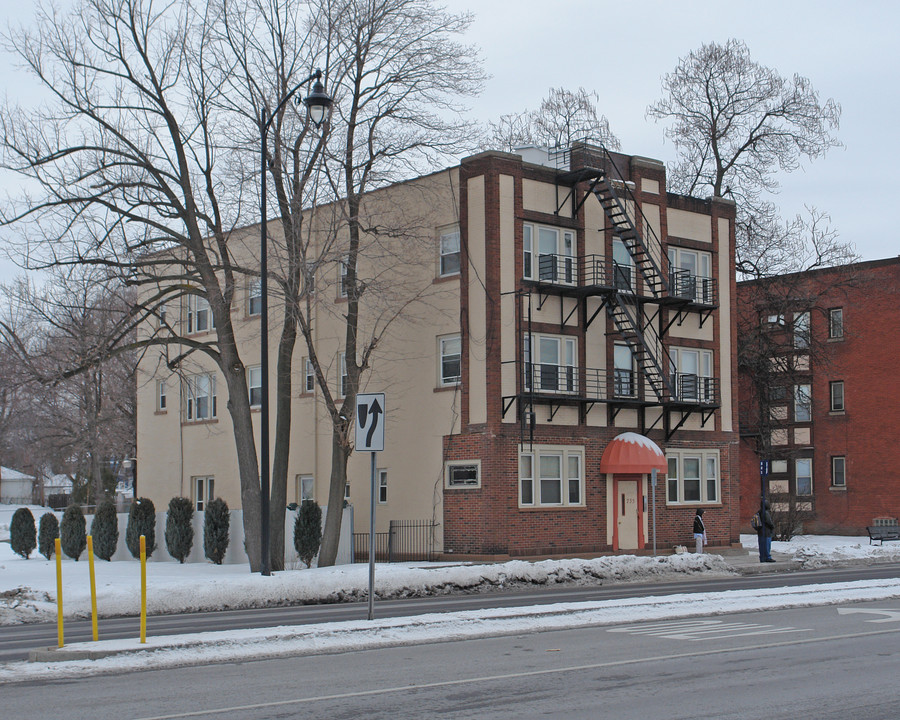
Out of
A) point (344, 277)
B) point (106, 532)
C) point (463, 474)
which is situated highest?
point (344, 277)

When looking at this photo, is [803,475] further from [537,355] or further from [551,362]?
[537,355]

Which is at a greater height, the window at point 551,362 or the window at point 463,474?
the window at point 551,362

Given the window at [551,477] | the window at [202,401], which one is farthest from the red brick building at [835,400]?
the window at [202,401]

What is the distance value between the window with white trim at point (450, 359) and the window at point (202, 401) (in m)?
13.0

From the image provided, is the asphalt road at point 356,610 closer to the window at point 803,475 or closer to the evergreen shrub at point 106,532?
the evergreen shrub at point 106,532

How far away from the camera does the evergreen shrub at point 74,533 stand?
37.0 m

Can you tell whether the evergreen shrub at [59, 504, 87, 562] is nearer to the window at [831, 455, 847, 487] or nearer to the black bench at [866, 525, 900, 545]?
the black bench at [866, 525, 900, 545]

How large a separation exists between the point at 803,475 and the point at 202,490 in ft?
90.7

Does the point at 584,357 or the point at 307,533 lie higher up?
the point at 584,357

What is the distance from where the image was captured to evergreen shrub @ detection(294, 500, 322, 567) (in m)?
31.2

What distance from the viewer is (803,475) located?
171 feet

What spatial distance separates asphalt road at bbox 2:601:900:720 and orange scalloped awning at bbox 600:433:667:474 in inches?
759

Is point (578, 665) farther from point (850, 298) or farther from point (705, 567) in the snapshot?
point (850, 298)

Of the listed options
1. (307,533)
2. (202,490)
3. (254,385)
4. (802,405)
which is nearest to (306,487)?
(254,385)
